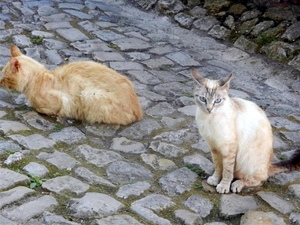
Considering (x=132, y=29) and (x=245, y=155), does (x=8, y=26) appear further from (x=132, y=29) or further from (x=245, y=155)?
(x=245, y=155)

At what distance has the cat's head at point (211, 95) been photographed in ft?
14.6

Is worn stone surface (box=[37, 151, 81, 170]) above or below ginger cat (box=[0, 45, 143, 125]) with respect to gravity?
below

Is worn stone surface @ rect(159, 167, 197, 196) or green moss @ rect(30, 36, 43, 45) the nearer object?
worn stone surface @ rect(159, 167, 197, 196)

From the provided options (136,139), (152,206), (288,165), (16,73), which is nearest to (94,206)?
(152,206)

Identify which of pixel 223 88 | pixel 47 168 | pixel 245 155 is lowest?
pixel 47 168

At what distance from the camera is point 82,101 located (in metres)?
5.77

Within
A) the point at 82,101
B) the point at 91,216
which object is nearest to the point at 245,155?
the point at 91,216

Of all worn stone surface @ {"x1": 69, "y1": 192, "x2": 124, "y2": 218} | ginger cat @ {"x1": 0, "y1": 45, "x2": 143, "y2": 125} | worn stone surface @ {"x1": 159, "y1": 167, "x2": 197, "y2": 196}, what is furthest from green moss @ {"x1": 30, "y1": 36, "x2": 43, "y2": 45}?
worn stone surface @ {"x1": 69, "y1": 192, "x2": 124, "y2": 218}

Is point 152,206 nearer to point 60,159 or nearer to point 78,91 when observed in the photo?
point 60,159

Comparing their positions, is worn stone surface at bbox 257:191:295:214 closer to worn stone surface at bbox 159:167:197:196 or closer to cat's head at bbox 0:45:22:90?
worn stone surface at bbox 159:167:197:196

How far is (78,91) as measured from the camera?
19.1ft

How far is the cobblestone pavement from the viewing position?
430 centimetres

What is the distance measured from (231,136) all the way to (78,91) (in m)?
1.99

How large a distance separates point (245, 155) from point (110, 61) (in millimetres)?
3228
